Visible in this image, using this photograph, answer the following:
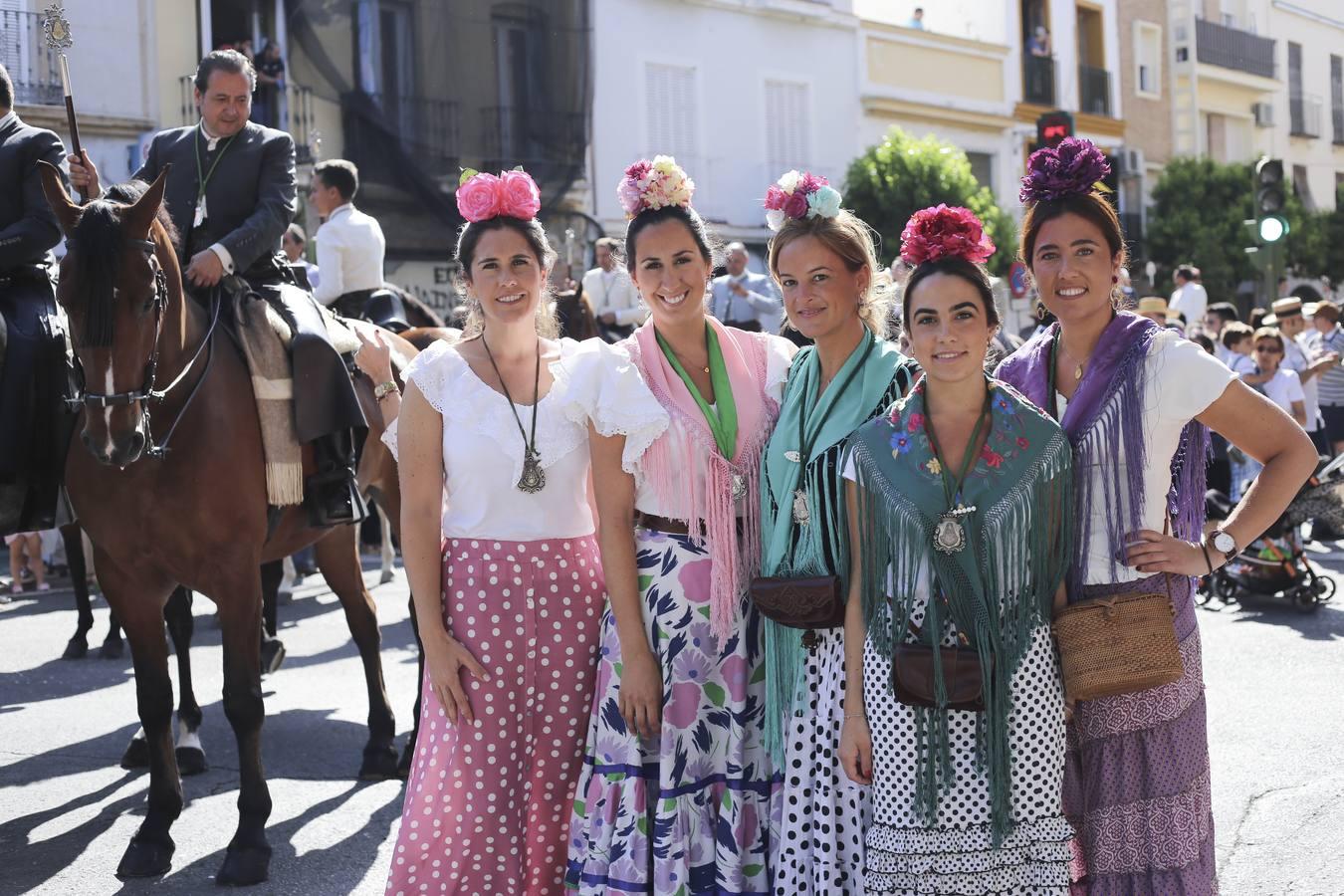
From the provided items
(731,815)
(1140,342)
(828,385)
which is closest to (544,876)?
(731,815)

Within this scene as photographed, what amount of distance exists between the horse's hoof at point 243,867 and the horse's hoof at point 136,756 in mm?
1736

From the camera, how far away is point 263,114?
68.8 ft

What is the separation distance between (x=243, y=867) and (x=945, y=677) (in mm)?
2892

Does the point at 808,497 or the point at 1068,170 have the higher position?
the point at 1068,170

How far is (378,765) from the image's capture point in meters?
6.41

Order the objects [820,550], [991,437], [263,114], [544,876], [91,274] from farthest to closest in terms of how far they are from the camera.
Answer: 1. [263,114]
2. [91,274]
3. [544,876]
4. [820,550]
5. [991,437]

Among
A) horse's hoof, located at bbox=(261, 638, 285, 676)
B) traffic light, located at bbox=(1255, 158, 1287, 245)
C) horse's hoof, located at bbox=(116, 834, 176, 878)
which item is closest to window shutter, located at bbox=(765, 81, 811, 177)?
traffic light, located at bbox=(1255, 158, 1287, 245)

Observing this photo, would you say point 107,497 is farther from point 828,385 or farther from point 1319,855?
point 1319,855

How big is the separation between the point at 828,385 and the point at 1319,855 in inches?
107

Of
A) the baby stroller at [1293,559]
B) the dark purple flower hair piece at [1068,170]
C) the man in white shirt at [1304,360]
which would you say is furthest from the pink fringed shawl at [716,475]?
the man in white shirt at [1304,360]

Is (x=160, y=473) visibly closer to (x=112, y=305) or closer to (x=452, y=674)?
(x=112, y=305)

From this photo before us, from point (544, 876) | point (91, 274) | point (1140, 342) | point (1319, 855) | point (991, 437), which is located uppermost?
point (91, 274)


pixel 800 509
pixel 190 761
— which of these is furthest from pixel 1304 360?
pixel 800 509

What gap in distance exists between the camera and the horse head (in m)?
4.78
